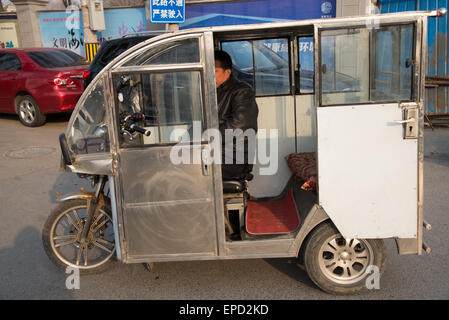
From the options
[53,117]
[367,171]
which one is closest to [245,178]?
[367,171]

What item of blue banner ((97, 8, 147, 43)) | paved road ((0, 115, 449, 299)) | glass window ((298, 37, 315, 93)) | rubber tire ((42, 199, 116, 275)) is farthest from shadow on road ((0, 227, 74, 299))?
blue banner ((97, 8, 147, 43))

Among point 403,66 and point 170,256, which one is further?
point 170,256

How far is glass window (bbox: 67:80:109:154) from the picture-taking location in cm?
352

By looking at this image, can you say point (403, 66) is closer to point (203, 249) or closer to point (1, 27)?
point (203, 249)

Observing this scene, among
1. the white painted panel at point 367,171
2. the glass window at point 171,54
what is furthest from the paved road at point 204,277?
the glass window at point 171,54

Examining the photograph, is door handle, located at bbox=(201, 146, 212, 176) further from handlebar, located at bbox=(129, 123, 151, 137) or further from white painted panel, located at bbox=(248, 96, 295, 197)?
white painted panel, located at bbox=(248, 96, 295, 197)

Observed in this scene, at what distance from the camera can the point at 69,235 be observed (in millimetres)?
4129

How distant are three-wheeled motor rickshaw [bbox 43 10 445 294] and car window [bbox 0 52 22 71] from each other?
7.83 metres

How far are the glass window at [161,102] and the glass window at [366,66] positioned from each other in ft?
3.15

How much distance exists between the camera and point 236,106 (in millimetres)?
3875

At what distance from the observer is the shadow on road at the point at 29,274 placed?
12.9 feet

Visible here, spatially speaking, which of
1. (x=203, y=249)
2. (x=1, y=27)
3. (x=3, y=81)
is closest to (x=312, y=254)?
(x=203, y=249)

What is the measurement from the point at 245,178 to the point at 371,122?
50.5 inches
